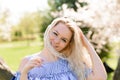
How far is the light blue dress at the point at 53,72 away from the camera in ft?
11.2

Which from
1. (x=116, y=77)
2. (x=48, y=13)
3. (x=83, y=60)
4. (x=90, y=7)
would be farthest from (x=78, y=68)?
(x=48, y=13)

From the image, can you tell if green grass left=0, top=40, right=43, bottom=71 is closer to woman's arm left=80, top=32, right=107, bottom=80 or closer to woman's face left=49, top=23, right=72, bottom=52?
woman's arm left=80, top=32, right=107, bottom=80

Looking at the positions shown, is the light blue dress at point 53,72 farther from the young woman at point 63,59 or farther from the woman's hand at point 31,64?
the woman's hand at point 31,64

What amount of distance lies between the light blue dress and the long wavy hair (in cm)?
4

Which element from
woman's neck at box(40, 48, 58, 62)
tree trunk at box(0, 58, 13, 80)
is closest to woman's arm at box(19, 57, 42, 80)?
woman's neck at box(40, 48, 58, 62)

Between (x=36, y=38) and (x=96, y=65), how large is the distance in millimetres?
35684

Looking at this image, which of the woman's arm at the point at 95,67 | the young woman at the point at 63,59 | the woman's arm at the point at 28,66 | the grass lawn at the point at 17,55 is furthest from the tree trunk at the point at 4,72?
the grass lawn at the point at 17,55

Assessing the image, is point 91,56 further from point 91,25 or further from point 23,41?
point 23,41

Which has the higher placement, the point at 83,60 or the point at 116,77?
the point at 83,60

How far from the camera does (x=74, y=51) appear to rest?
352 cm

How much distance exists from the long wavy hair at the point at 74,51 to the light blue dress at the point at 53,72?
0.04m

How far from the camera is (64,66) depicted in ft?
11.6

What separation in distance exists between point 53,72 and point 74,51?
9.7 inches

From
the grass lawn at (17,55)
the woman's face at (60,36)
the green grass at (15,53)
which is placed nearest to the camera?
the woman's face at (60,36)
